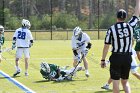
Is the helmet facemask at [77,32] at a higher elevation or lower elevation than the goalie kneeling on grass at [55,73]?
higher

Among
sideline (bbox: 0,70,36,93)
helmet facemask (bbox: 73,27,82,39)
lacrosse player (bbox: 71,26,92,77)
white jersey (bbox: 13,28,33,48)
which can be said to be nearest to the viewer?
sideline (bbox: 0,70,36,93)

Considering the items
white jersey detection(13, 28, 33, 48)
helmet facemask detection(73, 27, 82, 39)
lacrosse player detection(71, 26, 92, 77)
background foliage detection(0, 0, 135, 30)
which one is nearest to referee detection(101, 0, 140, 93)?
helmet facemask detection(73, 27, 82, 39)

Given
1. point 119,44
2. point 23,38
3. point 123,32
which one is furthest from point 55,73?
point 123,32

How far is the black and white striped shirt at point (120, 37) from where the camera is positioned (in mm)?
9781

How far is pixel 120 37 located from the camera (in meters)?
9.80

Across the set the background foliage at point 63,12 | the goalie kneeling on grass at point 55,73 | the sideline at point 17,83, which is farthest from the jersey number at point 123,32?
the background foliage at point 63,12

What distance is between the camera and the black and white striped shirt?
978 cm

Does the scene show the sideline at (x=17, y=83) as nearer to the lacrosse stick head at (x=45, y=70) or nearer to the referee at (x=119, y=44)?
the lacrosse stick head at (x=45, y=70)

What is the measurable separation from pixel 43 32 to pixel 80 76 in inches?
1307

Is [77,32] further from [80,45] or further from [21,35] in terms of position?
[21,35]

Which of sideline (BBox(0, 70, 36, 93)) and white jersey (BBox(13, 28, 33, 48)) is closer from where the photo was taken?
sideline (BBox(0, 70, 36, 93))

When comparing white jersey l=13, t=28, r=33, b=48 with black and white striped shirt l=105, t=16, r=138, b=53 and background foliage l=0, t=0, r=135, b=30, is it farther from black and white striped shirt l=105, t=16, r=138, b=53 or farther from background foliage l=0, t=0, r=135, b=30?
background foliage l=0, t=0, r=135, b=30

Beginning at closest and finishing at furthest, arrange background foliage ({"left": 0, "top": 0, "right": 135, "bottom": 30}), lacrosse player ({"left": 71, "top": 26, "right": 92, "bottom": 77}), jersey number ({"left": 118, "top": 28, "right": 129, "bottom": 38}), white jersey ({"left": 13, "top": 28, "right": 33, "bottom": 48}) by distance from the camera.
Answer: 1. jersey number ({"left": 118, "top": 28, "right": 129, "bottom": 38})
2. lacrosse player ({"left": 71, "top": 26, "right": 92, "bottom": 77})
3. white jersey ({"left": 13, "top": 28, "right": 33, "bottom": 48})
4. background foliage ({"left": 0, "top": 0, "right": 135, "bottom": 30})

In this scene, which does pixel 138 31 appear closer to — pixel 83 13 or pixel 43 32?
pixel 43 32
